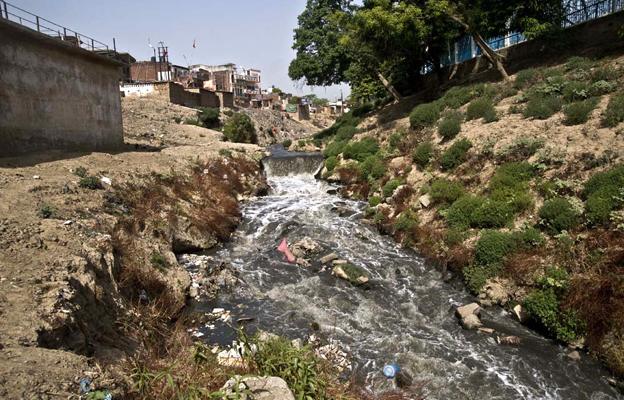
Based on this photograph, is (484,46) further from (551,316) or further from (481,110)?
(551,316)

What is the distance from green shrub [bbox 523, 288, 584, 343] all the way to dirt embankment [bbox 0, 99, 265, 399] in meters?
8.83

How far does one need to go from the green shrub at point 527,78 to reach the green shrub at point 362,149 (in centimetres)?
810

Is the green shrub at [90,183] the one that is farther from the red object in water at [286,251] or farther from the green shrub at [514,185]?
the green shrub at [514,185]

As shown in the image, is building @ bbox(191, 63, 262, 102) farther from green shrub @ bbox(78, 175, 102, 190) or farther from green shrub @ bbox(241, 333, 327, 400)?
green shrub @ bbox(241, 333, 327, 400)

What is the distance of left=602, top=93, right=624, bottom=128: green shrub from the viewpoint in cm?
1325

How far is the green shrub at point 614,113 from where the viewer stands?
1325 cm

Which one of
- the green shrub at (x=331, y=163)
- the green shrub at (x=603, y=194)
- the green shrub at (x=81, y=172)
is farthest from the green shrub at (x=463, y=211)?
the green shrub at (x=81, y=172)

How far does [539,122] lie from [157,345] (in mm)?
16138

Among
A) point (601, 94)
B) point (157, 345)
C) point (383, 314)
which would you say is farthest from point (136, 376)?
point (601, 94)

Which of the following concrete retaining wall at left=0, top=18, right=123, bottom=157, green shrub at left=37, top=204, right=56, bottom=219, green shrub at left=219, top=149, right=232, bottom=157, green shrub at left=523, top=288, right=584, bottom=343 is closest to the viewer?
green shrub at left=523, top=288, right=584, bottom=343

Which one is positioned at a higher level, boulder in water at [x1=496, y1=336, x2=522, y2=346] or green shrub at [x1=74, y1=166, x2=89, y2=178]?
green shrub at [x1=74, y1=166, x2=89, y2=178]

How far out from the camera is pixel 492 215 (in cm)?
1266

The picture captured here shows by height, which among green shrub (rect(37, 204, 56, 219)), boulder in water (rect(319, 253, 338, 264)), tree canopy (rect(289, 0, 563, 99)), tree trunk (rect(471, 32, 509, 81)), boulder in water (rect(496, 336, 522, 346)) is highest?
tree canopy (rect(289, 0, 563, 99))

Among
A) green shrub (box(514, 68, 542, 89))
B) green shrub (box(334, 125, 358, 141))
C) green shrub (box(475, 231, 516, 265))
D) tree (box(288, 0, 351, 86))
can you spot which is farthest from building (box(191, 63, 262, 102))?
green shrub (box(475, 231, 516, 265))
